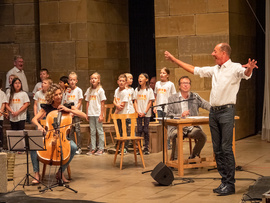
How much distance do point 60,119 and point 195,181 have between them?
7.02ft

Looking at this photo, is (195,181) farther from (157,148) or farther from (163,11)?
(163,11)

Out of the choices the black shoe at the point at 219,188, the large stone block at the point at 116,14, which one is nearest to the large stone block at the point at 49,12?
the large stone block at the point at 116,14

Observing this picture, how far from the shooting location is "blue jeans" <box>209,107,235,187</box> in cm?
711

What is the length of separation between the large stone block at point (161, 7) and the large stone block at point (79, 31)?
1.77 metres

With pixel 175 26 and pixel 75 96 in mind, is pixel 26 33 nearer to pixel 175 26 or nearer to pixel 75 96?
pixel 75 96

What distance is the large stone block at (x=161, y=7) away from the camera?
12.0m

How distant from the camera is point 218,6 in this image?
1152cm

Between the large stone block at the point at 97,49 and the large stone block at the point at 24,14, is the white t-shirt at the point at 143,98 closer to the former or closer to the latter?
the large stone block at the point at 97,49

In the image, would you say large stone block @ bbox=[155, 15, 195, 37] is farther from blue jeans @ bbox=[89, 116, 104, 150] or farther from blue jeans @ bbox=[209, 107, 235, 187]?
blue jeans @ bbox=[209, 107, 235, 187]

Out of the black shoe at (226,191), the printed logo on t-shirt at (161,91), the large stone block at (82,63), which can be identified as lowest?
the black shoe at (226,191)

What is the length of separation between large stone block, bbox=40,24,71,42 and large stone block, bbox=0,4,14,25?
3.97 feet

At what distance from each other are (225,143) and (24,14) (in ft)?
27.1

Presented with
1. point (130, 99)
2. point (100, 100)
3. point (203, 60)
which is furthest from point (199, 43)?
point (100, 100)

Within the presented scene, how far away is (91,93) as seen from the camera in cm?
1107
